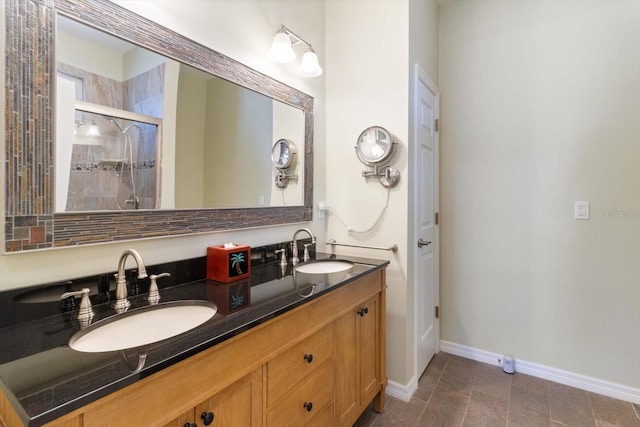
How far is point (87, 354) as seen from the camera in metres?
0.69

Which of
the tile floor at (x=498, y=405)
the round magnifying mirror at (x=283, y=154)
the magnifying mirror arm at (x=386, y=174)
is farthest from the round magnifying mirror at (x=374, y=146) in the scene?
the tile floor at (x=498, y=405)

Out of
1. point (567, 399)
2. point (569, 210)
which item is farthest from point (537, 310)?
point (569, 210)

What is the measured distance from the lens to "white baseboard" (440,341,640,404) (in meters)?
1.87

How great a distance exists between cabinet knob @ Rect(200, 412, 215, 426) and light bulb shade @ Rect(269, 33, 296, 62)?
1.64 m

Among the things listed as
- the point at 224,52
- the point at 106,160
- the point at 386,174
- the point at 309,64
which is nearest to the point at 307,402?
the point at 106,160

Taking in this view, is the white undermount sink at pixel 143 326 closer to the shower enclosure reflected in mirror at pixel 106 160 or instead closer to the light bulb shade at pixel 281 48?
the shower enclosure reflected in mirror at pixel 106 160

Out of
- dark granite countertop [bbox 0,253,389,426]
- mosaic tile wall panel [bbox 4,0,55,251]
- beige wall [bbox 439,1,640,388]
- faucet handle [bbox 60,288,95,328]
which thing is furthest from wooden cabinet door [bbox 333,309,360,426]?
beige wall [bbox 439,1,640,388]

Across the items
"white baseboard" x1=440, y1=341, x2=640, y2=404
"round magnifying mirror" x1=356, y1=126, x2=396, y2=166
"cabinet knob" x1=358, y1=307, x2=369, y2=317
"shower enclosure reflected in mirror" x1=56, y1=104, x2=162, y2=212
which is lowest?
"white baseboard" x1=440, y1=341, x2=640, y2=404

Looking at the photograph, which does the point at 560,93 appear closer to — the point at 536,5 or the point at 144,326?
Answer: the point at 536,5

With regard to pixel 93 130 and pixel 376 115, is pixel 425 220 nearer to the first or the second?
pixel 376 115

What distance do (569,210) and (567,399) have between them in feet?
3.90

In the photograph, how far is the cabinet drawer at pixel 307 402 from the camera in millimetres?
1070

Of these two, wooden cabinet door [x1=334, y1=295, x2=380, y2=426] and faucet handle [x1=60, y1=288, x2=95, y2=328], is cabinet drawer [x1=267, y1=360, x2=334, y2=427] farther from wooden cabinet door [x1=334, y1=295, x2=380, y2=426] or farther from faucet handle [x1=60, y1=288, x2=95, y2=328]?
faucet handle [x1=60, y1=288, x2=95, y2=328]

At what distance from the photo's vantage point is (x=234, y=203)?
5.13 ft
